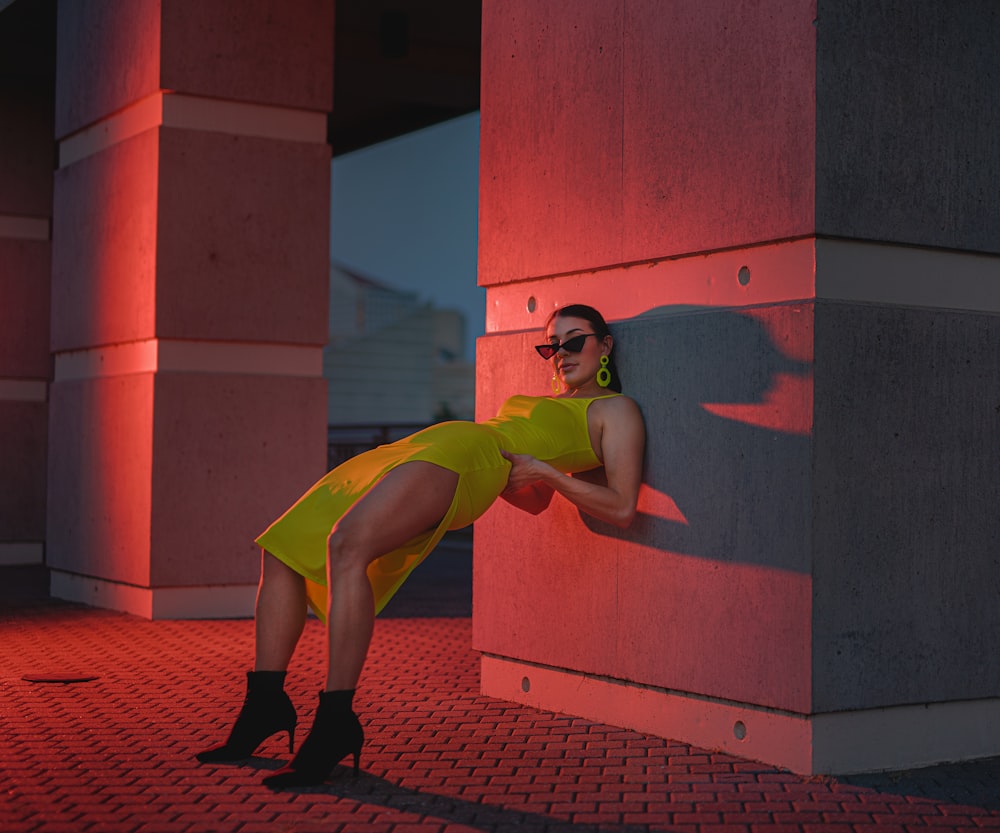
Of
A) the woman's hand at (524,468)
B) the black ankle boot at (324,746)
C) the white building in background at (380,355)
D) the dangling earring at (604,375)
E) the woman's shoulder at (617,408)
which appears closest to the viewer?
the black ankle boot at (324,746)

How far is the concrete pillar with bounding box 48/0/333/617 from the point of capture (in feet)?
32.4

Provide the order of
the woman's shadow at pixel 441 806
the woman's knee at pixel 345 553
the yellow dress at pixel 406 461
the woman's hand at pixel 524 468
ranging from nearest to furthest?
the woman's shadow at pixel 441 806 < the woman's knee at pixel 345 553 < the yellow dress at pixel 406 461 < the woman's hand at pixel 524 468

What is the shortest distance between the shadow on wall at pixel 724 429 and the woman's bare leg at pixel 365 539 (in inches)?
37.5

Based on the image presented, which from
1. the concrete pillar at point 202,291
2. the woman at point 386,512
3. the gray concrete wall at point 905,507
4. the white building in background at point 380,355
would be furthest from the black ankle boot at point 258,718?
the white building in background at point 380,355

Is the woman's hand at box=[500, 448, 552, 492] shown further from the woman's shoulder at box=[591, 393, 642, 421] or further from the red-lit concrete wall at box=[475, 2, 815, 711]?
the red-lit concrete wall at box=[475, 2, 815, 711]

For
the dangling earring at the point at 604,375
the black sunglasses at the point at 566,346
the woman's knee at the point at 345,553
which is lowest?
the woman's knee at the point at 345,553

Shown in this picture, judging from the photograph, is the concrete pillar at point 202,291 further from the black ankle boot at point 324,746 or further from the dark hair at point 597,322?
the black ankle boot at point 324,746

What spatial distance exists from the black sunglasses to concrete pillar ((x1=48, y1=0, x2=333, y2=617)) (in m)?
4.34

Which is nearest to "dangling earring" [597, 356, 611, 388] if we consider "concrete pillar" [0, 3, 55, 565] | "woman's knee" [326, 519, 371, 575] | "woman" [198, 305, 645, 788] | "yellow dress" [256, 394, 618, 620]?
"woman" [198, 305, 645, 788]

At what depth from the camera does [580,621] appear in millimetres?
6312

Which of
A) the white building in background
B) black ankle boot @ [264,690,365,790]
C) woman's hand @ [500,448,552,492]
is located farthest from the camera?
the white building in background

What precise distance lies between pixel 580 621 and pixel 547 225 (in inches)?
70.4

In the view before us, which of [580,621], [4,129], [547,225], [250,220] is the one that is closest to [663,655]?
[580,621]

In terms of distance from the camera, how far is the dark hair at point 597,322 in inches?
242
